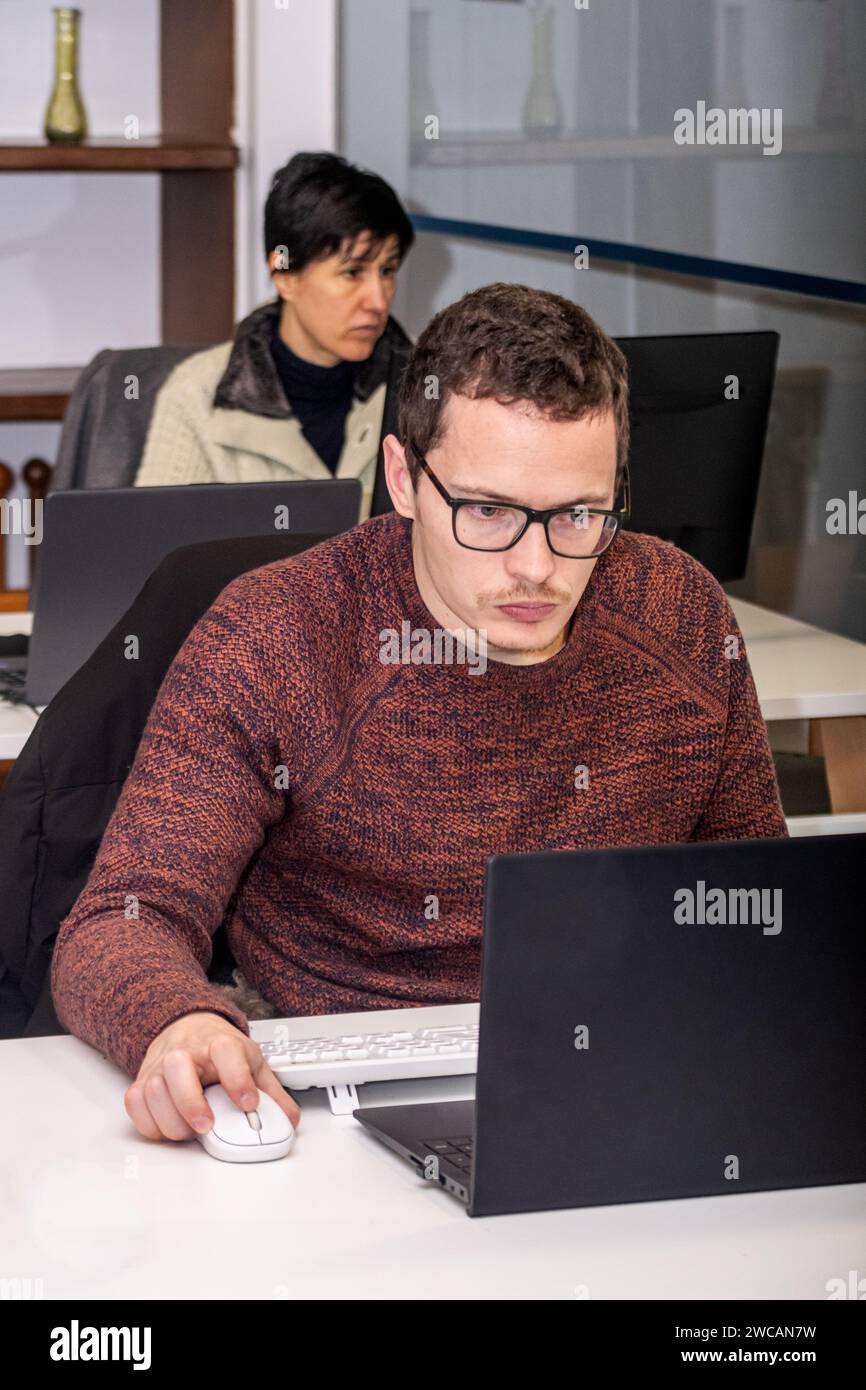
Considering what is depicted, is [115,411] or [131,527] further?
[115,411]

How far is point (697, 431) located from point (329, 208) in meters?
0.85

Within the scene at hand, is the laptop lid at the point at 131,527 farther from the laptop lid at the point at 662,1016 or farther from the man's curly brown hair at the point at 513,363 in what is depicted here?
the laptop lid at the point at 662,1016

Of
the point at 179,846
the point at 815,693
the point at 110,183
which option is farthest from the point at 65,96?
the point at 179,846

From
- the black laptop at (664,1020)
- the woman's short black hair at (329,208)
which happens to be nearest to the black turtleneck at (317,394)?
the woman's short black hair at (329,208)

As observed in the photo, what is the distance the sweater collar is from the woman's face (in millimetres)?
37

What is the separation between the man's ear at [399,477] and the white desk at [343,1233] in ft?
1.72

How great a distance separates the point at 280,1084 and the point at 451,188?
9.69 feet

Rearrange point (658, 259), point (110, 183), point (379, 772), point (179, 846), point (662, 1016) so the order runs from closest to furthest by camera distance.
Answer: point (662, 1016) < point (179, 846) < point (379, 772) < point (658, 259) < point (110, 183)

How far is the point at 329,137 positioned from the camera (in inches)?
152

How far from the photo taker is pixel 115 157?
3.68 metres

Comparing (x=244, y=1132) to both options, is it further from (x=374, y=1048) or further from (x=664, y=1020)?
(x=664, y=1020)

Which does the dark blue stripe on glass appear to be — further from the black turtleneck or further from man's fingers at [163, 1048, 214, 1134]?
man's fingers at [163, 1048, 214, 1134]

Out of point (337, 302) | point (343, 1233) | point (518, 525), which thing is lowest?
point (343, 1233)

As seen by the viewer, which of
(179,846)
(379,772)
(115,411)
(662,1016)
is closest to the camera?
(662,1016)
